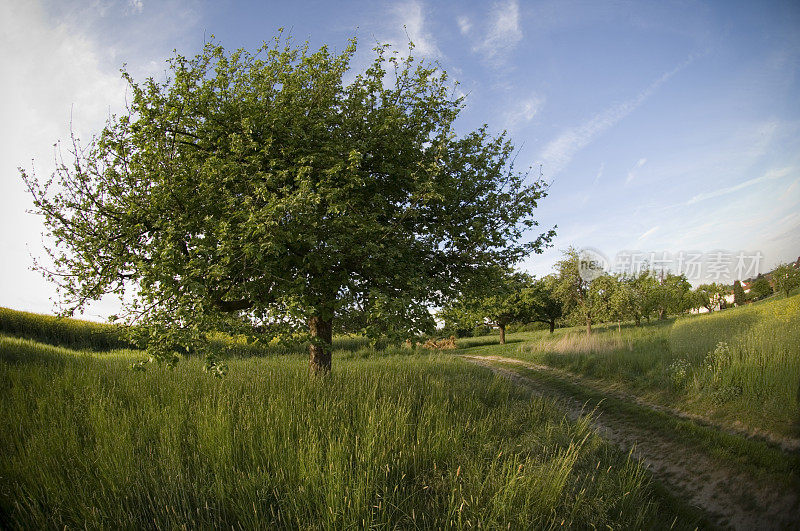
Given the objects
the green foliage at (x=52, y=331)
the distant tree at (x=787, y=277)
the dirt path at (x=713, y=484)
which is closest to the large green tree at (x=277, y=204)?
the dirt path at (x=713, y=484)

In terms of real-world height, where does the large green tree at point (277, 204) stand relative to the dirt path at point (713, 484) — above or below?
above

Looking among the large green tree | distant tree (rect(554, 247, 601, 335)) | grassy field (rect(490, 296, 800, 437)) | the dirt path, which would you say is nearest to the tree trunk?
the large green tree

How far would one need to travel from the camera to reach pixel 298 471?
183 inches

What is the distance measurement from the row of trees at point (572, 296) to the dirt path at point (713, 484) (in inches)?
175

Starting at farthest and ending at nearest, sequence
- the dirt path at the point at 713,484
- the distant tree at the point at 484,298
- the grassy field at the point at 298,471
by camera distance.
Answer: the distant tree at the point at 484,298 → the dirt path at the point at 713,484 → the grassy field at the point at 298,471

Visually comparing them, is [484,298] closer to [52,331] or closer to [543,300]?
[52,331]

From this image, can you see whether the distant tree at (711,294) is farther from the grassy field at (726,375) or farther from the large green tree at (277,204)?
the large green tree at (277,204)

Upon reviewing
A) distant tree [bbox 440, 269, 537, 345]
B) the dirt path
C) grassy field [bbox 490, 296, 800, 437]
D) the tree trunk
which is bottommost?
the dirt path

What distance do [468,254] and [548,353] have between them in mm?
14392

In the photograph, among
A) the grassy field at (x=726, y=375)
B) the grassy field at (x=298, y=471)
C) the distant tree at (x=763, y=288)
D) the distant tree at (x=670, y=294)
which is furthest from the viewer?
the distant tree at (x=763, y=288)

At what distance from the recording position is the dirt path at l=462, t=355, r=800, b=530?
507 centimetres

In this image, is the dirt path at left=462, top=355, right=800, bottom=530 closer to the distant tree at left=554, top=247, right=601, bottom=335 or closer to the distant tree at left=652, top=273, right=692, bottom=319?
the distant tree at left=554, top=247, right=601, bottom=335

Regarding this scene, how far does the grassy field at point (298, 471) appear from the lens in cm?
403

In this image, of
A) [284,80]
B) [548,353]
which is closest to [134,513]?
[284,80]
